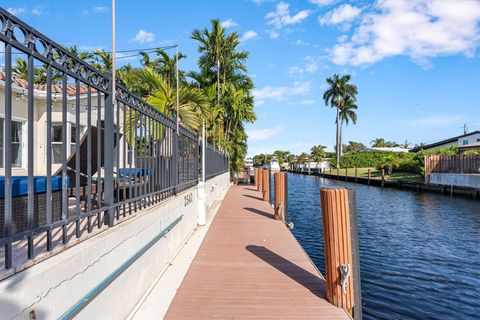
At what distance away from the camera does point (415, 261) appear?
8836mm

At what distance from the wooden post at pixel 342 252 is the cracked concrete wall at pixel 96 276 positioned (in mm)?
2135

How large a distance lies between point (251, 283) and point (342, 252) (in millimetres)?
1398

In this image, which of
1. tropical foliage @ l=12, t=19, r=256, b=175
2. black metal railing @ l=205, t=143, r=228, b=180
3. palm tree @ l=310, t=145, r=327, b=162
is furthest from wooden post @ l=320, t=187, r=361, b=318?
palm tree @ l=310, t=145, r=327, b=162

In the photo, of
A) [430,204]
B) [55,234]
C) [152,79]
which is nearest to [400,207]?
[430,204]

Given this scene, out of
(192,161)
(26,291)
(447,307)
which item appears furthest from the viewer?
(192,161)

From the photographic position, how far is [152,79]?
28.2 ft

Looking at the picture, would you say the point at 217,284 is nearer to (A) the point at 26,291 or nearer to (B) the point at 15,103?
(A) the point at 26,291

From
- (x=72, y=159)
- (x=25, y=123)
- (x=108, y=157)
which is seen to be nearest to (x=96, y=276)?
(x=108, y=157)

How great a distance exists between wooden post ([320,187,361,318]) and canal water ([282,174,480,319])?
86.5 inches

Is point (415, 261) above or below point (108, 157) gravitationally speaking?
below

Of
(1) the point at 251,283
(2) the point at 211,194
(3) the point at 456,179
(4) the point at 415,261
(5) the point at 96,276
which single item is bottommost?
(4) the point at 415,261

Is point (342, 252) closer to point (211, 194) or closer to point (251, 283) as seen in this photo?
point (251, 283)

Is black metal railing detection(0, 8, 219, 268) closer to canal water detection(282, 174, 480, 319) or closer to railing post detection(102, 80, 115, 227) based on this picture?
railing post detection(102, 80, 115, 227)

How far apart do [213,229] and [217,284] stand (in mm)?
3836
